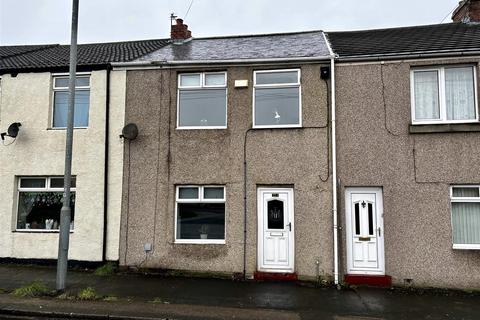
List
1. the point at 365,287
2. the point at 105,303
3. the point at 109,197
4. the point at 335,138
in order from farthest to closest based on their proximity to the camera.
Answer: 1. the point at 109,197
2. the point at 335,138
3. the point at 365,287
4. the point at 105,303

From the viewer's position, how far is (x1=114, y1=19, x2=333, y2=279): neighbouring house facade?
9.20 m

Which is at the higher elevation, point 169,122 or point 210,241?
point 169,122

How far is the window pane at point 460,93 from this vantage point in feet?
29.5

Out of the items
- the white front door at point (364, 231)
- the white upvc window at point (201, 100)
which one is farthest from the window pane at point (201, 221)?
the white front door at point (364, 231)

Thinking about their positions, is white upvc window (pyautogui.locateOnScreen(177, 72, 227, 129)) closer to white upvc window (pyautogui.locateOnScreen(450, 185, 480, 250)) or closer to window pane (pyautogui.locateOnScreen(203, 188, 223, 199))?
window pane (pyautogui.locateOnScreen(203, 188, 223, 199))

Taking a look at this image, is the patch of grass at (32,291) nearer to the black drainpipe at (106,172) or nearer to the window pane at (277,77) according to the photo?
the black drainpipe at (106,172)

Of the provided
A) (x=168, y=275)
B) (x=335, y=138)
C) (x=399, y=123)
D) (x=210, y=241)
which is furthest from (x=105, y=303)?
(x=399, y=123)

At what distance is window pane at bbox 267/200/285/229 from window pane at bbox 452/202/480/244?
12.4ft

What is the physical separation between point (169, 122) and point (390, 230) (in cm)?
577

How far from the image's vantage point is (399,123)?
9070 millimetres

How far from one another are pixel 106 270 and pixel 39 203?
9.08 ft

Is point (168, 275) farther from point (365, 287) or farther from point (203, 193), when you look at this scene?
point (365, 287)

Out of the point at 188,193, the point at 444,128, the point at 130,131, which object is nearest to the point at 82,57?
the point at 130,131

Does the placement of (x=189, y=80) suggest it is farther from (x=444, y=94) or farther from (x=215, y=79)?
(x=444, y=94)
